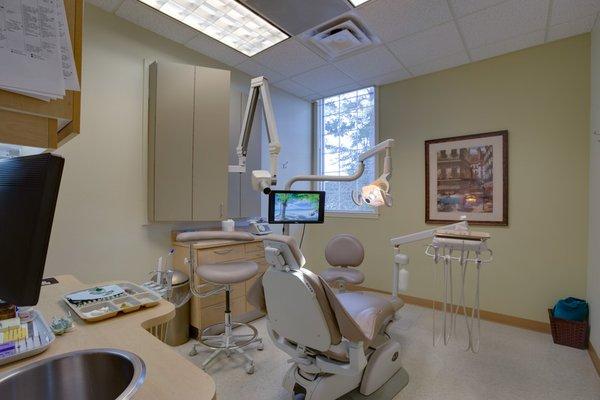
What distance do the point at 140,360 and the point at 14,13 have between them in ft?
2.49

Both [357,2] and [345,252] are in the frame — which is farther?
[345,252]

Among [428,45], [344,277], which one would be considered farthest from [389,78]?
[344,277]

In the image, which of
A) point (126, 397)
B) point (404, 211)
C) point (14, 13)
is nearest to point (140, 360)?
point (126, 397)

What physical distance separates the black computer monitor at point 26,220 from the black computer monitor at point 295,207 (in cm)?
164

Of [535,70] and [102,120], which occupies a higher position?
[535,70]

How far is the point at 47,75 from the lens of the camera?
565 mm

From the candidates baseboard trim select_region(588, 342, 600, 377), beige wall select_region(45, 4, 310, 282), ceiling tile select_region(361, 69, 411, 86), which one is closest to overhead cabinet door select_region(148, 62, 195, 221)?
beige wall select_region(45, 4, 310, 282)

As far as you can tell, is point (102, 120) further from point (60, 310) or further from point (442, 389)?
point (442, 389)

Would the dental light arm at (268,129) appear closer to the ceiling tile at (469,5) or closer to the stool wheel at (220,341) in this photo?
the stool wheel at (220,341)

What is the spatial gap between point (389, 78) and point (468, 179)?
1.54 metres

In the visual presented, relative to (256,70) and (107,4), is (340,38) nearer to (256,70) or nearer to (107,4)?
(256,70)

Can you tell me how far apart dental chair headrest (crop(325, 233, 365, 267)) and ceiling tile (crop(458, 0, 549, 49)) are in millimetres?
2169

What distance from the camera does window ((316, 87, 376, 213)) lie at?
13.2 ft

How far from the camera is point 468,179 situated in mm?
3217
